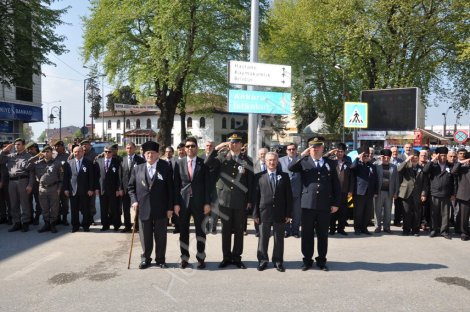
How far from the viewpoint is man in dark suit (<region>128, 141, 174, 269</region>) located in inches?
248

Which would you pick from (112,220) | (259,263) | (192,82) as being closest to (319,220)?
(259,263)

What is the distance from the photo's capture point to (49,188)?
9156 mm

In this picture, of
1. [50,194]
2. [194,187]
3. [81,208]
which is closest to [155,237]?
[194,187]

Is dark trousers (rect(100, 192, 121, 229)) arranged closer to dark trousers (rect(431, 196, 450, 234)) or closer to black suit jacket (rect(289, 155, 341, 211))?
black suit jacket (rect(289, 155, 341, 211))

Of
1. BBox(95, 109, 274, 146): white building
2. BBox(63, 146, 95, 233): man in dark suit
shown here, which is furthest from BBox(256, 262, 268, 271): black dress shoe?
BBox(95, 109, 274, 146): white building

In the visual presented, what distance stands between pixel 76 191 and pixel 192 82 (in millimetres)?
19700

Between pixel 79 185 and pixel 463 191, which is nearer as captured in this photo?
pixel 463 191

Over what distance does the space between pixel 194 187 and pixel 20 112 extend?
27.2m

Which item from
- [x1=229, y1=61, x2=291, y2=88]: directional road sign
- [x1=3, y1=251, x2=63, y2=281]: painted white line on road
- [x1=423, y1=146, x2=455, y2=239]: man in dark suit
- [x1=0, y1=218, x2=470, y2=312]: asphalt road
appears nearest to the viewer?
[x1=0, y1=218, x2=470, y2=312]: asphalt road

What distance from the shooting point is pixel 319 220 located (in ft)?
21.1

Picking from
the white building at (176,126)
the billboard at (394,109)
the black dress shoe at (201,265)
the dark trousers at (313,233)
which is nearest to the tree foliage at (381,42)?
the billboard at (394,109)

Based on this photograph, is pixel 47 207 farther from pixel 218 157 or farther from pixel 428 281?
pixel 428 281

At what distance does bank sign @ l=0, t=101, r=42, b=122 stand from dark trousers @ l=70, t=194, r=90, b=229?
21.7 meters

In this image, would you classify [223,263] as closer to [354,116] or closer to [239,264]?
[239,264]
